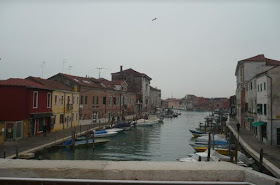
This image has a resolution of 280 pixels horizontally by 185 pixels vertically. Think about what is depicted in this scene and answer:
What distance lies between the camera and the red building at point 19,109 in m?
21.3

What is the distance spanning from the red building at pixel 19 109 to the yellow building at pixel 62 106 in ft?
11.1

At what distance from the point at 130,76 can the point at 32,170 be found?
62051 mm

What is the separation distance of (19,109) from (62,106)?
8464 mm

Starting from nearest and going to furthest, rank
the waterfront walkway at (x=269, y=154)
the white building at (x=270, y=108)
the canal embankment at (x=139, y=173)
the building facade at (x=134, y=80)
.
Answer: the canal embankment at (x=139, y=173), the waterfront walkway at (x=269, y=154), the white building at (x=270, y=108), the building facade at (x=134, y=80)

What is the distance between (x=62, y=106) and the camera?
30.5 metres

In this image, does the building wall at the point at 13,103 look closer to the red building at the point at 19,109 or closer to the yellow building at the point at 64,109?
the red building at the point at 19,109

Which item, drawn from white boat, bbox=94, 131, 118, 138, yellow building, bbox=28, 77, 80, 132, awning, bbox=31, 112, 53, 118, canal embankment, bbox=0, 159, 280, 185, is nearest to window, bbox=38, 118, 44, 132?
awning, bbox=31, 112, 53, 118

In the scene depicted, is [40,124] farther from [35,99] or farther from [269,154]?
[269,154]

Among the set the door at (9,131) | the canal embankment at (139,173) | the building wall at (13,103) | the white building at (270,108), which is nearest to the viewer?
the canal embankment at (139,173)

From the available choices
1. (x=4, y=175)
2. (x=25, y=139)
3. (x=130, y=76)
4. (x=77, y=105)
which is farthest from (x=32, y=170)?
(x=130, y=76)

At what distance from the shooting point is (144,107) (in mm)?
68250

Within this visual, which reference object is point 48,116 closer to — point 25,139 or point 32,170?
point 25,139

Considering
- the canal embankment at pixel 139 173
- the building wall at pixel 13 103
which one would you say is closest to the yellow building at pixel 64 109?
the building wall at pixel 13 103

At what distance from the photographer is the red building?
2131 cm
